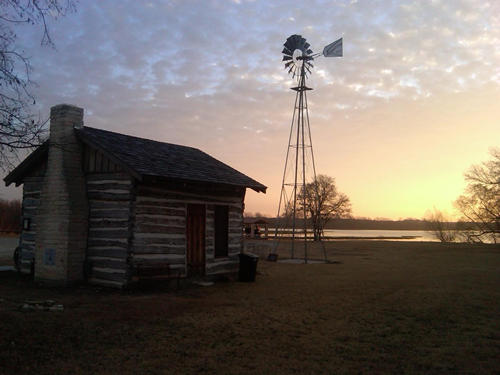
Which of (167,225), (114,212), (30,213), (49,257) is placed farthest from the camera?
(30,213)

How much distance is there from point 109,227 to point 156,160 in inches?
103

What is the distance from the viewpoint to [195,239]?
1377 cm

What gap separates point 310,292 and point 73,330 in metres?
7.27

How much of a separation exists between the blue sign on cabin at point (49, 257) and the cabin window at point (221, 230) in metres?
5.21

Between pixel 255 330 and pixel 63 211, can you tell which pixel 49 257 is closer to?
pixel 63 211

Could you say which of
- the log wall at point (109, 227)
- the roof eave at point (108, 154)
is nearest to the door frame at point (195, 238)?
→ the log wall at point (109, 227)

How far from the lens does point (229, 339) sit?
24.2 feet

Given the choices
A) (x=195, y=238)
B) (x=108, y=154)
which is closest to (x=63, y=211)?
(x=108, y=154)

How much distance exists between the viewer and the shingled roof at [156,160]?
40.0 feet

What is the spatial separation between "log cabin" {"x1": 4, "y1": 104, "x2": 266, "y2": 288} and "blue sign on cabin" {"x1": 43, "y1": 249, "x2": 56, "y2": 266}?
0.03 metres

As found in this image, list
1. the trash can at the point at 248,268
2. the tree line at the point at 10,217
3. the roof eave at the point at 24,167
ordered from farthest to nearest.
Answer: the tree line at the point at 10,217
the trash can at the point at 248,268
the roof eave at the point at 24,167

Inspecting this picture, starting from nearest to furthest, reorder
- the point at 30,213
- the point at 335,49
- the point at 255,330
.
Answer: the point at 255,330, the point at 30,213, the point at 335,49

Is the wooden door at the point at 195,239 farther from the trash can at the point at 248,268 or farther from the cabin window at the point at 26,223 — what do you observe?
the cabin window at the point at 26,223

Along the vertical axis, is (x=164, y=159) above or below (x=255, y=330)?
above
